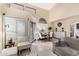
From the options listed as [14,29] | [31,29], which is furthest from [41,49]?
[14,29]

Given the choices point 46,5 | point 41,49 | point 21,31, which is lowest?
point 41,49

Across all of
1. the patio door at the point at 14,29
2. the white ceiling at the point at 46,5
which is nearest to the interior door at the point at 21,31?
the patio door at the point at 14,29

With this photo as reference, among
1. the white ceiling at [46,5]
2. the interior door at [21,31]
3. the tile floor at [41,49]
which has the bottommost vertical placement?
the tile floor at [41,49]

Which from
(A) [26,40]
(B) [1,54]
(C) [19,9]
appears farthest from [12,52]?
(C) [19,9]

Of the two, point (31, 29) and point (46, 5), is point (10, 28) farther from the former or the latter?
point (46, 5)

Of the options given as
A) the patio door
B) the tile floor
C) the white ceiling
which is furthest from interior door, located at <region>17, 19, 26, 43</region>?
the white ceiling

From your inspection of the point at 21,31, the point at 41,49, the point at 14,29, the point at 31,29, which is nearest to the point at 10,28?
the point at 14,29

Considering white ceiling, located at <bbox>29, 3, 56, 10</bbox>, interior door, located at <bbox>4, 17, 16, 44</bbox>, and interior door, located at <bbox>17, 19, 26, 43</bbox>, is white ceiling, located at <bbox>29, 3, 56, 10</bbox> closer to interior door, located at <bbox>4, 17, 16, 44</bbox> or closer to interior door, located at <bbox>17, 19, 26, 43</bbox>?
interior door, located at <bbox>17, 19, 26, 43</bbox>

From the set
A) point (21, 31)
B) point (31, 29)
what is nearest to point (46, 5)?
point (31, 29)

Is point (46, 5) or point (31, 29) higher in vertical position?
point (46, 5)

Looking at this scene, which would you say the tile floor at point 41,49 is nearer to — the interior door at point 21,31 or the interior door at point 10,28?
the interior door at point 21,31

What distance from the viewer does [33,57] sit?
181 cm

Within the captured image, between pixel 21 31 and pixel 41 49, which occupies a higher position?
pixel 21 31

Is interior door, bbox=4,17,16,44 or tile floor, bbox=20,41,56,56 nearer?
interior door, bbox=4,17,16,44
